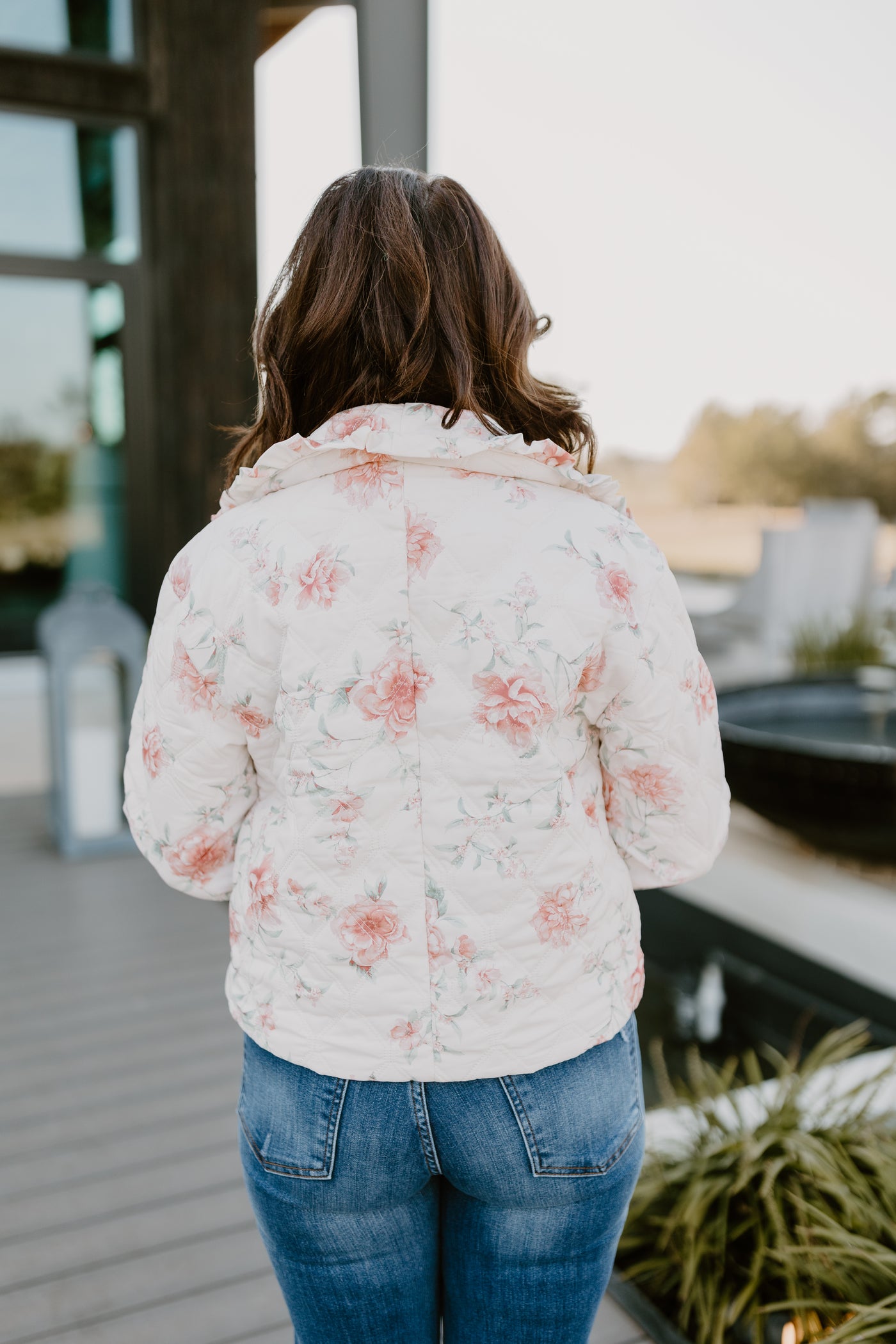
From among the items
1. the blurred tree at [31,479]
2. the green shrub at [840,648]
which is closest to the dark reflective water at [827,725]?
the green shrub at [840,648]

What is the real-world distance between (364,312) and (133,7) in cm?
573

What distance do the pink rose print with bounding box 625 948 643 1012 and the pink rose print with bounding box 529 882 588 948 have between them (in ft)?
0.29

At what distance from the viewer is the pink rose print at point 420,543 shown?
79 cm

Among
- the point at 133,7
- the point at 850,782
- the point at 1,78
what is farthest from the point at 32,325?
the point at 850,782

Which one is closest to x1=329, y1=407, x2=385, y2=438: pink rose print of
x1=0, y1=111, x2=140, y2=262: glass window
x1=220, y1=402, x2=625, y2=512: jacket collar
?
x1=220, y1=402, x2=625, y2=512: jacket collar

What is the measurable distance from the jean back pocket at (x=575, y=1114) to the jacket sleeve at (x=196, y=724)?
0.33 m

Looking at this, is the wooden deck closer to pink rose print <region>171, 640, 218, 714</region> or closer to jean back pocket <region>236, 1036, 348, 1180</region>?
jean back pocket <region>236, 1036, 348, 1180</region>

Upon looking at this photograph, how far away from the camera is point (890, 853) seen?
3.66m

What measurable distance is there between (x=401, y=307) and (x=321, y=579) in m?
0.22

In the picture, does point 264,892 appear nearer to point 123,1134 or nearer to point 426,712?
point 426,712

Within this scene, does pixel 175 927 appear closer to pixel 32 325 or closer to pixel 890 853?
pixel 890 853

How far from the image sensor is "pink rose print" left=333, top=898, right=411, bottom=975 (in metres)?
0.81

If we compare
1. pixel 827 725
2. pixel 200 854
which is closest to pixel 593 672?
pixel 200 854

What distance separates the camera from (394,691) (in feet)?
2.60
